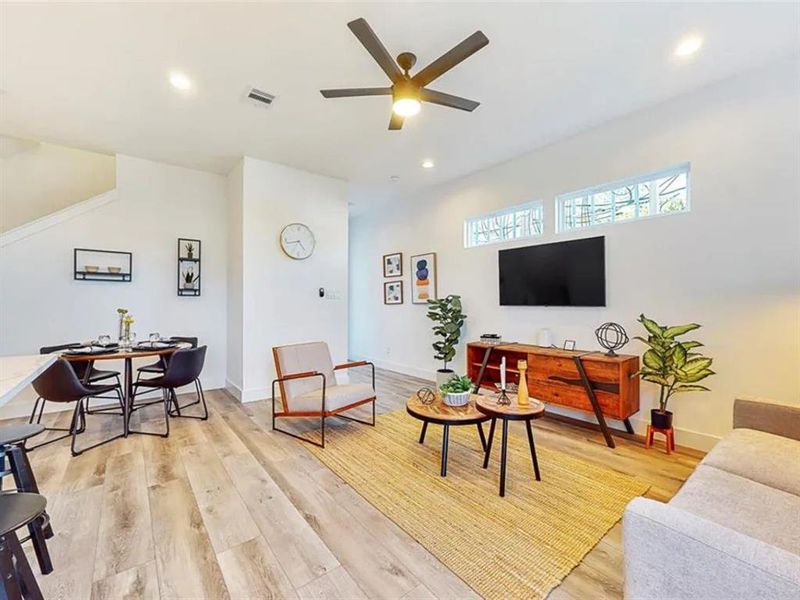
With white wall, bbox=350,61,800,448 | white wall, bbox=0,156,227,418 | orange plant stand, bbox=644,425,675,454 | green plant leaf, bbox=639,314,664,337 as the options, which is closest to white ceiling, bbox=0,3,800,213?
white wall, bbox=350,61,800,448

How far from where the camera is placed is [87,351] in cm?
314

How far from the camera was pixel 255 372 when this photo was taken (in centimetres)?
436

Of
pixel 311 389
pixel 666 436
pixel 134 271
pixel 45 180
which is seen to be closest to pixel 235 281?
pixel 134 271

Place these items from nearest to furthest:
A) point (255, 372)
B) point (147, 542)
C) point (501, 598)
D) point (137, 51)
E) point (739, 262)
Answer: point (501, 598), point (147, 542), point (137, 51), point (739, 262), point (255, 372)

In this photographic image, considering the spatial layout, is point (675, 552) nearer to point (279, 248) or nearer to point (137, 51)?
point (137, 51)

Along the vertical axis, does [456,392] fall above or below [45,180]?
below

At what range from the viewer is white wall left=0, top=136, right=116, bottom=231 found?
14.7 feet

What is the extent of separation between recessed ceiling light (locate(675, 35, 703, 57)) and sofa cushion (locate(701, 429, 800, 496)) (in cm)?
256

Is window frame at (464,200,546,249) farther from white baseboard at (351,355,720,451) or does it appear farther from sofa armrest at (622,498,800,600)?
sofa armrest at (622,498,800,600)

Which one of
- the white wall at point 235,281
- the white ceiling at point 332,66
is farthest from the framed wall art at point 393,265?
the white wall at point 235,281

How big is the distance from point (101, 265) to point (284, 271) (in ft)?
6.91

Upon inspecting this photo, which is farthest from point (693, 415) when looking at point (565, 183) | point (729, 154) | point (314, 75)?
point (314, 75)

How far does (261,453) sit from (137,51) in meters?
3.13

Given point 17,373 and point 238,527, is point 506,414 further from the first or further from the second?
point 17,373
